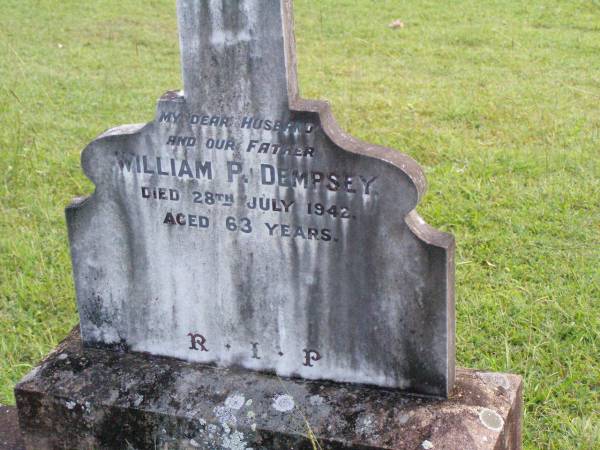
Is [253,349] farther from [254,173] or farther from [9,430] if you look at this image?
[9,430]

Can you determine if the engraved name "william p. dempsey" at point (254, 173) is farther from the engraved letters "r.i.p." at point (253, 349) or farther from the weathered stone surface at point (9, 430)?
→ the weathered stone surface at point (9, 430)

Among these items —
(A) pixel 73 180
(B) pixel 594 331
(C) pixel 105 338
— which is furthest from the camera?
(A) pixel 73 180

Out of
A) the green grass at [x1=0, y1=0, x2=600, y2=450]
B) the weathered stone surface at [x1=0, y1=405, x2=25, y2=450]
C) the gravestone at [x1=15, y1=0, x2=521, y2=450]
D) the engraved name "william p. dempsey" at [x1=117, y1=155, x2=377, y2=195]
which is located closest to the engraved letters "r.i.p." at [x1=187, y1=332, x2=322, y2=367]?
the gravestone at [x1=15, y1=0, x2=521, y2=450]

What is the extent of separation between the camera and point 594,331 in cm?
421

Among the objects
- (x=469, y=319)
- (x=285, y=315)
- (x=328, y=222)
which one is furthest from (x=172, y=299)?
(x=469, y=319)

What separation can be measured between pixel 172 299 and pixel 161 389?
0.31 meters

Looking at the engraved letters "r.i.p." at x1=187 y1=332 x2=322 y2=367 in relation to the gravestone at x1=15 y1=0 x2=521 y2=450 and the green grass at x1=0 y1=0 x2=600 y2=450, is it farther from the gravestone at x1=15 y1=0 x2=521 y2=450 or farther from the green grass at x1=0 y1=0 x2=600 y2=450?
the green grass at x1=0 y1=0 x2=600 y2=450

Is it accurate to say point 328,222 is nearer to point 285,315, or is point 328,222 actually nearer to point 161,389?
point 285,315

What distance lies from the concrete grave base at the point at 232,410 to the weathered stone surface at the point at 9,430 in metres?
0.12

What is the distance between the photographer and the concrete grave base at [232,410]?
9.89 ft

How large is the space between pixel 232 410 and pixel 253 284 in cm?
42

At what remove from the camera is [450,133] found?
21.5 feet

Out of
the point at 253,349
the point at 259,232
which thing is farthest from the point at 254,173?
the point at 253,349

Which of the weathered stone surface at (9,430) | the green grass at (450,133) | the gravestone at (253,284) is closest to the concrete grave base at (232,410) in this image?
the gravestone at (253,284)
